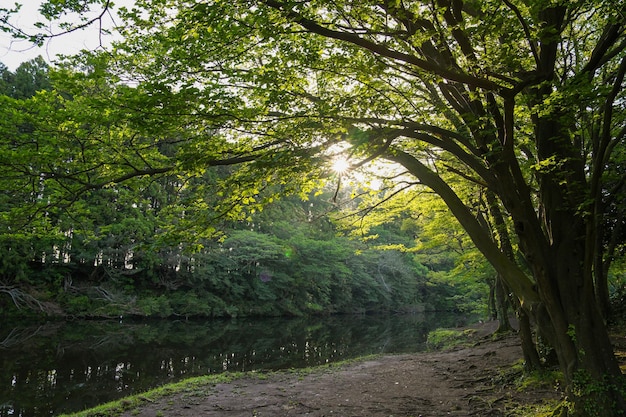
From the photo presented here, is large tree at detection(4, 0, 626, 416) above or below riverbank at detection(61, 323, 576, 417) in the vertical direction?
above

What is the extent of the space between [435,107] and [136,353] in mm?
14894

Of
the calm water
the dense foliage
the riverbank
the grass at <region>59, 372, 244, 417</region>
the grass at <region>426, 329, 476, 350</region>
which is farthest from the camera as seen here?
the dense foliage

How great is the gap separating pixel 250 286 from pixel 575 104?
106ft

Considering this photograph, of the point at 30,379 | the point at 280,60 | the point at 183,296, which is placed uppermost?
the point at 280,60

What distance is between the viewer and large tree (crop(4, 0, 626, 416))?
15.1ft

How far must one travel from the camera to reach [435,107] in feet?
18.5

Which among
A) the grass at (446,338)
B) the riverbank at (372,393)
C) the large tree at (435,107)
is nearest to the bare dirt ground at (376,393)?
the riverbank at (372,393)

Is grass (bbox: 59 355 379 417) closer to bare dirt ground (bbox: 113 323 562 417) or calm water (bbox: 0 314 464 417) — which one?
bare dirt ground (bbox: 113 323 562 417)

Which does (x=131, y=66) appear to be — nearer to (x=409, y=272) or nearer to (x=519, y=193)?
(x=519, y=193)

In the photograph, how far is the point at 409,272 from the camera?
4531cm

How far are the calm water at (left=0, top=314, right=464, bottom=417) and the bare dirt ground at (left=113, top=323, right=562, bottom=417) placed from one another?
3185 mm

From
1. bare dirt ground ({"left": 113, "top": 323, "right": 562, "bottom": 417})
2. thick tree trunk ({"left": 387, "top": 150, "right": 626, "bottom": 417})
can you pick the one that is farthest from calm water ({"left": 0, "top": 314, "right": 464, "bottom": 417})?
thick tree trunk ({"left": 387, "top": 150, "right": 626, "bottom": 417})

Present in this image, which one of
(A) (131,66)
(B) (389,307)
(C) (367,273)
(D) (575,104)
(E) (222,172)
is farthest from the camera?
(B) (389,307)

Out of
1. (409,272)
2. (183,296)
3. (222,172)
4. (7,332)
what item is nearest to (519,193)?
(7,332)
